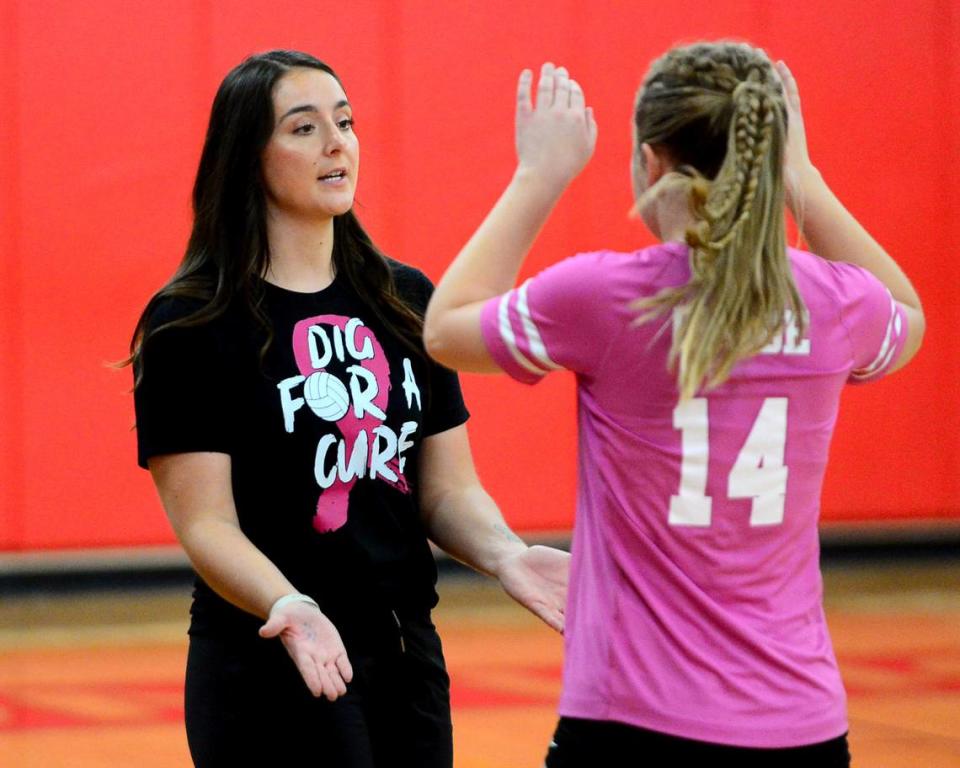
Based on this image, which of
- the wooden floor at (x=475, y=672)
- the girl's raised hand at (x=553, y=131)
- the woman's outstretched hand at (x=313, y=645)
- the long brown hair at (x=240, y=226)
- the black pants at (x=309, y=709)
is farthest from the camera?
the wooden floor at (x=475, y=672)

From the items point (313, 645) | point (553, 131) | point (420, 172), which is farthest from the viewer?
point (420, 172)

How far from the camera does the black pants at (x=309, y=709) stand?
2.02m

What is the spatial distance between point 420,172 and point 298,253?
14.2 feet

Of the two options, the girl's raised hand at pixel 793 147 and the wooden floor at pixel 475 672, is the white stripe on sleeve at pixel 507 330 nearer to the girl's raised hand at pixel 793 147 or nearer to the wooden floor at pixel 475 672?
the girl's raised hand at pixel 793 147

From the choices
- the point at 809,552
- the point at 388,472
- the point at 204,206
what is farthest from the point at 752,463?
the point at 204,206

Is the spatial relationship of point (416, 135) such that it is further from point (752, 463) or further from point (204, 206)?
point (752, 463)

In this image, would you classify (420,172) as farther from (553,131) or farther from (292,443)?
(553,131)

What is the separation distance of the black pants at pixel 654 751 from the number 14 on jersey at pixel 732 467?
224mm

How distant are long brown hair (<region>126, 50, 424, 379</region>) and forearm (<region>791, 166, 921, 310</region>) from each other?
0.71m

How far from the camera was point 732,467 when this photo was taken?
1549mm

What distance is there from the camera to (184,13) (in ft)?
20.4

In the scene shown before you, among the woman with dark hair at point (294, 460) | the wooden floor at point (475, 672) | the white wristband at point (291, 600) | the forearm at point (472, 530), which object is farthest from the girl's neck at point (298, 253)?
the wooden floor at point (475, 672)

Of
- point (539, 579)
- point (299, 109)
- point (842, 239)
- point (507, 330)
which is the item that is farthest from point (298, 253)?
point (842, 239)

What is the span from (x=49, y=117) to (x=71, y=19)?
0.40m
